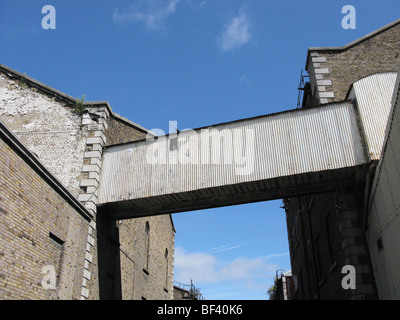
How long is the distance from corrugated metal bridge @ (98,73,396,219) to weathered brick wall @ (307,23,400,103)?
272cm

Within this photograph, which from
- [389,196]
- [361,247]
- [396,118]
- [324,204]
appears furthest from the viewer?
[324,204]

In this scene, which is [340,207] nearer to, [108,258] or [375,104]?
[375,104]

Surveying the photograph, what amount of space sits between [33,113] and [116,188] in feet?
16.2

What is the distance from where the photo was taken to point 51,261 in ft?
33.2

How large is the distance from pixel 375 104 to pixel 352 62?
4.29 m

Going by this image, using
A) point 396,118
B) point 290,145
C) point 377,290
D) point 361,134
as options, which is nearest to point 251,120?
point 290,145

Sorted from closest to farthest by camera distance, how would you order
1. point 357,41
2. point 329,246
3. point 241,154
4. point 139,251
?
point 241,154 → point 329,246 → point 357,41 → point 139,251

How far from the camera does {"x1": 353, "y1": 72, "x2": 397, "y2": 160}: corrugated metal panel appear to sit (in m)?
11.1

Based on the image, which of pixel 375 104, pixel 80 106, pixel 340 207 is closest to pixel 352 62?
pixel 375 104

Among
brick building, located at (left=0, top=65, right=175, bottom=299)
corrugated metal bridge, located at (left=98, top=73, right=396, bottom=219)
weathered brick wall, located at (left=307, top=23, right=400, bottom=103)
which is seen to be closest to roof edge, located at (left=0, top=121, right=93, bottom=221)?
brick building, located at (left=0, top=65, right=175, bottom=299)

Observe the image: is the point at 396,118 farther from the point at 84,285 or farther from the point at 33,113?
the point at 33,113

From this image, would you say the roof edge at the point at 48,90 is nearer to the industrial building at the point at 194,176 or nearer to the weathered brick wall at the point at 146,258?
the industrial building at the point at 194,176

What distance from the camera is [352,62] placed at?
15.2 meters

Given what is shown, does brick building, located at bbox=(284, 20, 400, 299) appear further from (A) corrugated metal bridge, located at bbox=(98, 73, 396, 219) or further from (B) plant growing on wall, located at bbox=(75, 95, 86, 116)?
(B) plant growing on wall, located at bbox=(75, 95, 86, 116)
